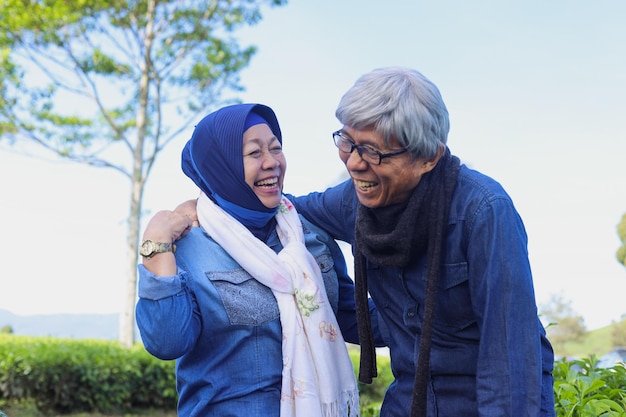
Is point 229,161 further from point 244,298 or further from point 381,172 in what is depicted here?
point 381,172

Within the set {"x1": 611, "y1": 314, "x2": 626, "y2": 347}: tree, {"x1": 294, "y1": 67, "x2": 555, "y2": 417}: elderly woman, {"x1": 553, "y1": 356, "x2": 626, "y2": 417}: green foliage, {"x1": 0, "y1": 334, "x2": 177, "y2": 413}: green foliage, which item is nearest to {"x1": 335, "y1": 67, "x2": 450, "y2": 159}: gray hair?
{"x1": 294, "y1": 67, "x2": 555, "y2": 417}: elderly woman

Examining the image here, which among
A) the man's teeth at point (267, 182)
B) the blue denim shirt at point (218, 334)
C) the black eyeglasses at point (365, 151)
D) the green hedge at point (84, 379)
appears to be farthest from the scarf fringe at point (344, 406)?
the green hedge at point (84, 379)

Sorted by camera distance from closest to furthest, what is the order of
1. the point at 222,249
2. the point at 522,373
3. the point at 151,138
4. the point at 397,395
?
the point at 522,373
the point at 397,395
the point at 222,249
the point at 151,138

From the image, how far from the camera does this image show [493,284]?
70.7 inches

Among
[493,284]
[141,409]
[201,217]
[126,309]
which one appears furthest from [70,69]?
[493,284]

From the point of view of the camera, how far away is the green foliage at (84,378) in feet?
26.5

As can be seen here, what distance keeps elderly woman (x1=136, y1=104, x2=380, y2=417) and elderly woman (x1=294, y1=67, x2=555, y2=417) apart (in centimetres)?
35

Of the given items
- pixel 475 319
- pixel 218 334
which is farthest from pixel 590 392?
pixel 218 334

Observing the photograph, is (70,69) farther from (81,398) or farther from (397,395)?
(397,395)

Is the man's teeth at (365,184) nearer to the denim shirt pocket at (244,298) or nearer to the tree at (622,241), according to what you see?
the denim shirt pocket at (244,298)

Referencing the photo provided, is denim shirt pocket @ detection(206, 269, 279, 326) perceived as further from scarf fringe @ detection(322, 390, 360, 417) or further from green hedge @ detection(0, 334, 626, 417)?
green hedge @ detection(0, 334, 626, 417)

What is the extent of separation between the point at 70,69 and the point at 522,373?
13.1 m

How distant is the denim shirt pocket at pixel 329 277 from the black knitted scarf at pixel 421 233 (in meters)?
0.51

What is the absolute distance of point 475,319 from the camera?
194 cm
